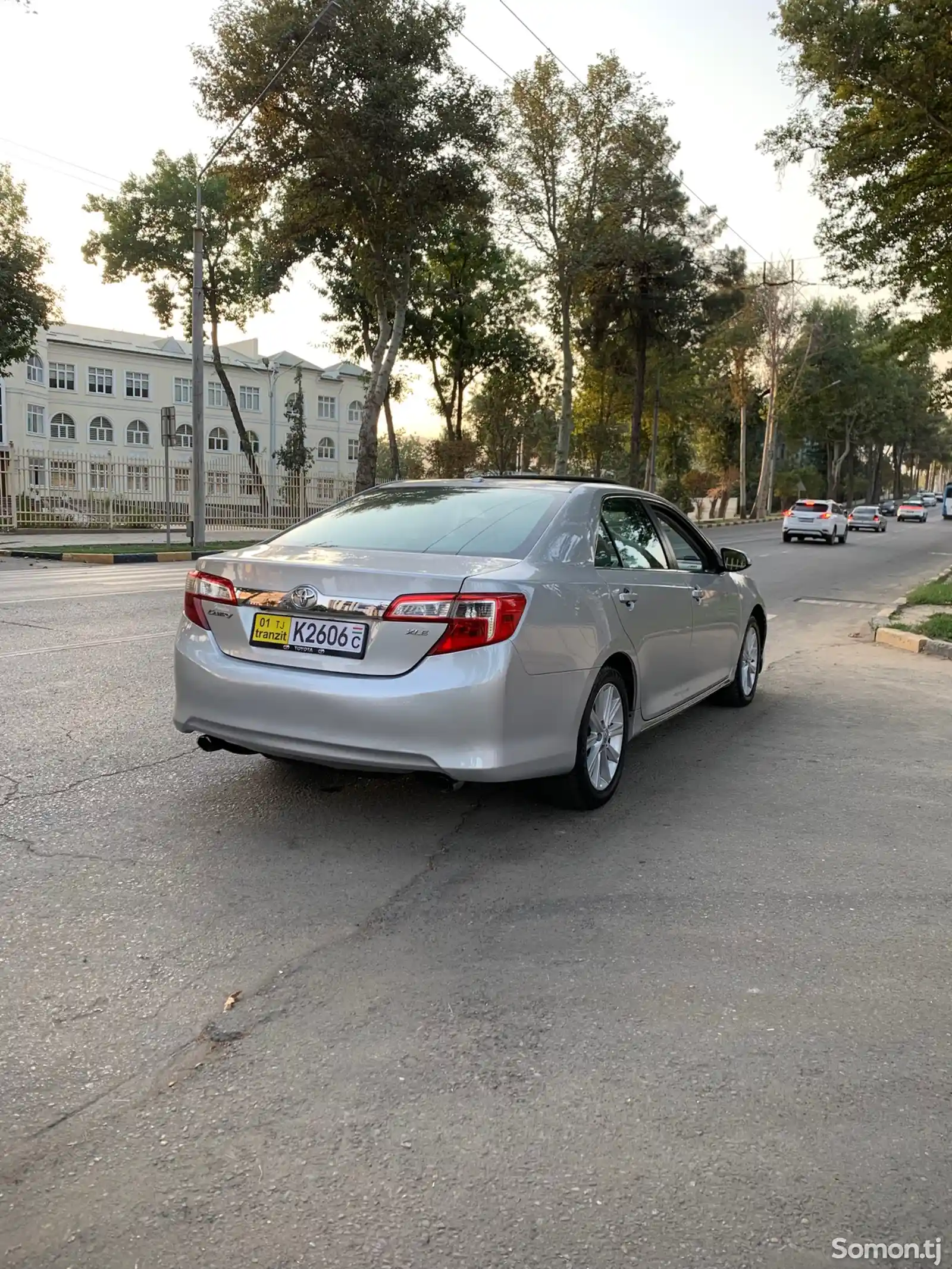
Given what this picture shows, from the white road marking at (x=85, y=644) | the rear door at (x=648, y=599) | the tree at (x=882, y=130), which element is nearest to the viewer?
the rear door at (x=648, y=599)

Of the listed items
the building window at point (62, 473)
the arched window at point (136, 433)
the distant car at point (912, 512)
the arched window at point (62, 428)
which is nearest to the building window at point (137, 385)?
the arched window at point (136, 433)

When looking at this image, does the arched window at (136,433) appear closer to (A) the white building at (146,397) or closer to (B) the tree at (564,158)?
(A) the white building at (146,397)

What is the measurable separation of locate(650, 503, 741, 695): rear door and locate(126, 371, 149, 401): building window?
215 ft

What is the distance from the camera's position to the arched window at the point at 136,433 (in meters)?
66.8

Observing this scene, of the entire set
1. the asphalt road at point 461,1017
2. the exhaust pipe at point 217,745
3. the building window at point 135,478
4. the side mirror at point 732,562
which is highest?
the building window at point 135,478

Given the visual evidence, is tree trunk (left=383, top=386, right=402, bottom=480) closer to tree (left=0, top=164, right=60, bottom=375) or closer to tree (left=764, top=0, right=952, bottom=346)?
tree (left=0, top=164, right=60, bottom=375)

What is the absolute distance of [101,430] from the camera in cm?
6538

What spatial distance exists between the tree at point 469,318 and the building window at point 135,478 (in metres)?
18.8

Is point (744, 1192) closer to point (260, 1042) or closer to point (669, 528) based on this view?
point (260, 1042)

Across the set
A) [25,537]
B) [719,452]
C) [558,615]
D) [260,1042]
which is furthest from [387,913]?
[719,452]

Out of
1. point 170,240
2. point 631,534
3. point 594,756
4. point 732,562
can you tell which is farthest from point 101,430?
point 594,756

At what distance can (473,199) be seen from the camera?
90.0 feet

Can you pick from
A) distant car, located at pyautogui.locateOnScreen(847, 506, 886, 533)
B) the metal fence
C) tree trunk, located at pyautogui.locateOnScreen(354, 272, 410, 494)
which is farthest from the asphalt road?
distant car, located at pyautogui.locateOnScreen(847, 506, 886, 533)

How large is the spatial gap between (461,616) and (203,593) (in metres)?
1.33
